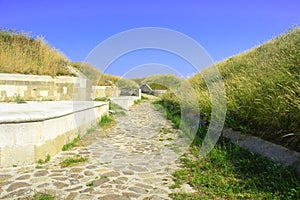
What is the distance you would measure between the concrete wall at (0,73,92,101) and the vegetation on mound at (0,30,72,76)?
24.4 inches

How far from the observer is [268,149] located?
11.5 feet

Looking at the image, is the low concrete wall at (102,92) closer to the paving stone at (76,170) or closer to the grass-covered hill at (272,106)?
the grass-covered hill at (272,106)

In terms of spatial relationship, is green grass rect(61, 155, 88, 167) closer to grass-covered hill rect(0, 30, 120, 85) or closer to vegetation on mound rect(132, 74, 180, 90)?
grass-covered hill rect(0, 30, 120, 85)

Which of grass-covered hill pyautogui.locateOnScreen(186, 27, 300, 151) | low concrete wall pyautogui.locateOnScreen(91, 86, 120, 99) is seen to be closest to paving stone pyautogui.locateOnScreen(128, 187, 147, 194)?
grass-covered hill pyautogui.locateOnScreen(186, 27, 300, 151)

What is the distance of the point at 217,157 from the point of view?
12.7ft

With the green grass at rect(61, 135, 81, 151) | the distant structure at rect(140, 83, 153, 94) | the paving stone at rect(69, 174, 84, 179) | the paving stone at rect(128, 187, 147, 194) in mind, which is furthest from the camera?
the distant structure at rect(140, 83, 153, 94)

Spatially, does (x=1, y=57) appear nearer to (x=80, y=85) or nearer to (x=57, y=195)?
(x=80, y=85)

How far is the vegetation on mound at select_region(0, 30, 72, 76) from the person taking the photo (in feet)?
33.5

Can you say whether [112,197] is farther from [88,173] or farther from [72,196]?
[88,173]

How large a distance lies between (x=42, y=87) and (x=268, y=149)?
362 inches

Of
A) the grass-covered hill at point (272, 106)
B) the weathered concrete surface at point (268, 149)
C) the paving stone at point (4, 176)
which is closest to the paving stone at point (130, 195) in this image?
the paving stone at point (4, 176)

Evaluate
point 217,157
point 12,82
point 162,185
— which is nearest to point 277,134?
point 217,157

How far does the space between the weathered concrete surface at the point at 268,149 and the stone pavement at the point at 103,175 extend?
3.84ft

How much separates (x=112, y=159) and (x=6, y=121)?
5.77 ft
